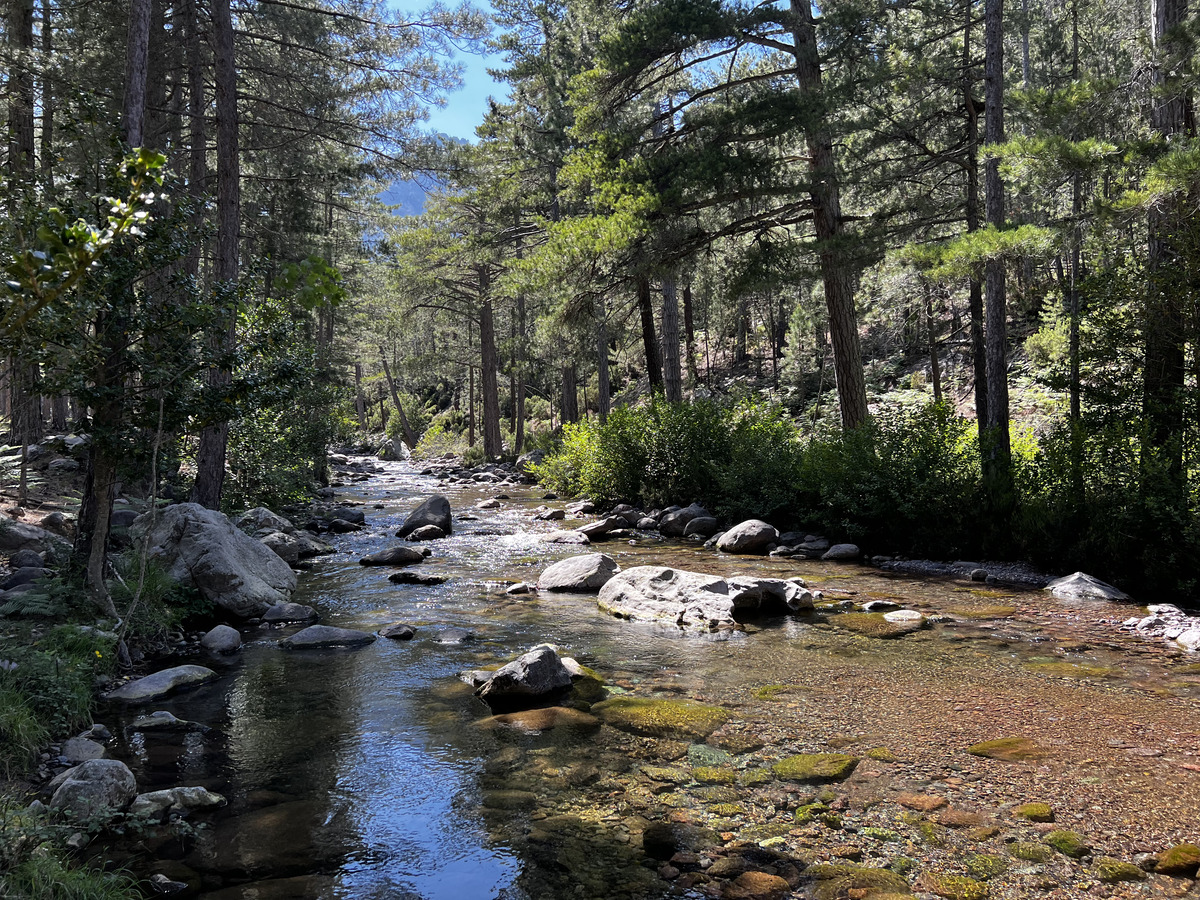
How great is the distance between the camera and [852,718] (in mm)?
5195

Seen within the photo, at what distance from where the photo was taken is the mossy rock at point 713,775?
4.38 metres

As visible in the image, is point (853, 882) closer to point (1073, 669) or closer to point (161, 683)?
point (1073, 669)

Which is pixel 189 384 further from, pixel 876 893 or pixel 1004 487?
pixel 1004 487

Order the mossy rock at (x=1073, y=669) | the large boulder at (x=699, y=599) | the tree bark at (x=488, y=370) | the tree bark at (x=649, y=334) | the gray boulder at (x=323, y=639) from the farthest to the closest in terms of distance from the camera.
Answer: the tree bark at (x=488, y=370)
the tree bark at (x=649, y=334)
the large boulder at (x=699, y=599)
the gray boulder at (x=323, y=639)
the mossy rock at (x=1073, y=669)

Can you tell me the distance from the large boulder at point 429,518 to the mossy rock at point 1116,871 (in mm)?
11805

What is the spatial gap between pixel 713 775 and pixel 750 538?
7175 millimetres

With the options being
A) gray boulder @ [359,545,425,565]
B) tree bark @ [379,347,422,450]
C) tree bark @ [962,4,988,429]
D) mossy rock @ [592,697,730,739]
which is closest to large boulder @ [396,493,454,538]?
gray boulder @ [359,545,425,565]

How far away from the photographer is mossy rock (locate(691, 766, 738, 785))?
4.38 metres

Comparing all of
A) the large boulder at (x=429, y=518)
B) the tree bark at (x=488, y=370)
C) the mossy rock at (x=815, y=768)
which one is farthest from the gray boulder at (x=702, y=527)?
the tree bark at (x=488, y=370)

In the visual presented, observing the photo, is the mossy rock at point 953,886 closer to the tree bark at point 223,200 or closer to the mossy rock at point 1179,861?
the mossy rock at point 1179,861

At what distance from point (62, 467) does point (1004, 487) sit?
15.5 meters

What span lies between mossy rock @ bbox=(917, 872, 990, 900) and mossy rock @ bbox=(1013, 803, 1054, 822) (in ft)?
2.32

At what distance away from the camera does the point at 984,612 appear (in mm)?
7734

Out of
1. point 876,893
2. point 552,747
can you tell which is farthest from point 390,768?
point 876,893
